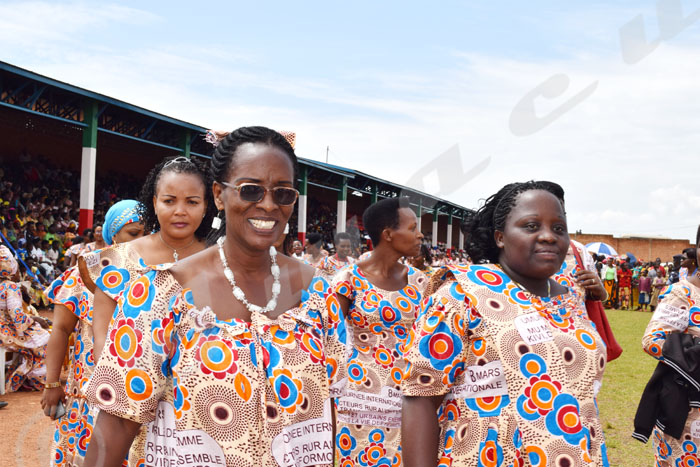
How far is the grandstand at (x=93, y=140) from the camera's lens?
52.7 ft

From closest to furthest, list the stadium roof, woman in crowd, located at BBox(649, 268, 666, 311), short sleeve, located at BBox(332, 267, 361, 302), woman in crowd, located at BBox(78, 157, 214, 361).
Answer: woman in crowd, located at BBox(78, 157, 214, 361) < short sleeve, located at BBox(332, 267, 361, 302) < the stadium roof < woman in crowd, located at BBox(649, 268, 666, 311)

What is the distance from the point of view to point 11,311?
316 inches

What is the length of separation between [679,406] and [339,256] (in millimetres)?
7245

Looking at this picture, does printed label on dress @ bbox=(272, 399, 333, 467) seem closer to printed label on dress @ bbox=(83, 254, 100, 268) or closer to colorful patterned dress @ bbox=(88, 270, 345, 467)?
colorful patterned dress @ bbox=(88, 270, 345, 467)

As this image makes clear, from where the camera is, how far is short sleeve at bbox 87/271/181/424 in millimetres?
1883

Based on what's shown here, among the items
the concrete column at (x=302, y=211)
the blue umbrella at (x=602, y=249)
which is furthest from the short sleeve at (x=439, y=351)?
the blue umbrella at (x=602, y=249)

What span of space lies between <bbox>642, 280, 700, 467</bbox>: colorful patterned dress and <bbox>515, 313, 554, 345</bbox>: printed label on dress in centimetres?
199

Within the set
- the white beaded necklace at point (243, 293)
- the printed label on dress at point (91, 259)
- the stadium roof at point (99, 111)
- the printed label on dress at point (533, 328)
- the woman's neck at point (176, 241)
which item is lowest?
the printed label on dress at point (533, 328)

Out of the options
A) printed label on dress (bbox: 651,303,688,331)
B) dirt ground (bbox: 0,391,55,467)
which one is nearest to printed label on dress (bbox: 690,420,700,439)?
printed label on dress (bbox: 651,303,688,331)

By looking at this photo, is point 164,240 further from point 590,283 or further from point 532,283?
point 590,283

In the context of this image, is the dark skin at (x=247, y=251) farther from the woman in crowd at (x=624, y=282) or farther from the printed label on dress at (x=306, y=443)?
the woman in crowd at (x=624, y=282)

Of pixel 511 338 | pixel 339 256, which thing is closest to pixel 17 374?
pixel 339 256

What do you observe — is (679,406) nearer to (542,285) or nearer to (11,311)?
(542,285)

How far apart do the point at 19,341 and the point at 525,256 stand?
7771 millimetres
